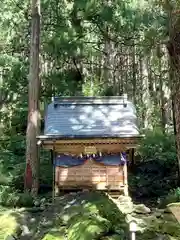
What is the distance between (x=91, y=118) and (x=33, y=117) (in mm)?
2048

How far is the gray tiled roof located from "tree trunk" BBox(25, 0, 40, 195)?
532 millimetres

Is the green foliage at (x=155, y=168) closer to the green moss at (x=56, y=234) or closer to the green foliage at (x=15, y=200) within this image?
the green foliage at (x=15, y=200)

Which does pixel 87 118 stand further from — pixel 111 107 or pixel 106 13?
pixel 106 13

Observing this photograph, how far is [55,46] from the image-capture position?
16.9 m

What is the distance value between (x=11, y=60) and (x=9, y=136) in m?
4.56

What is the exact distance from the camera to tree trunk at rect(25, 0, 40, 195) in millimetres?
14078

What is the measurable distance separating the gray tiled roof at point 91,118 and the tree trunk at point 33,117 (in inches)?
20.9

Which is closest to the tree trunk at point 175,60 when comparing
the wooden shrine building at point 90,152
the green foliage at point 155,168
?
the wooden shrine building at point 90,152

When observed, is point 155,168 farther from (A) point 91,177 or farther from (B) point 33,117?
(B) point 33,117

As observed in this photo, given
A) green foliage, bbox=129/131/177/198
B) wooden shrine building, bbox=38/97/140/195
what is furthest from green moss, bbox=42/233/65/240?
green foliage, bbox=129/131/177/198

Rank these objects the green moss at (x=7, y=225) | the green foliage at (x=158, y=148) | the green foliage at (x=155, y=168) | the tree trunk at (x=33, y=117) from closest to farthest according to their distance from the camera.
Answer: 1. the green moss at (x=7, y=225)
2. the tree trunk at (x=33, y=117)
3. the green foliage at (x=155, y=168)
4. the green foliage at (x=158, y=148)

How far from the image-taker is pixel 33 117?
568 inches

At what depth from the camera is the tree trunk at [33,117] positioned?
14078 mm

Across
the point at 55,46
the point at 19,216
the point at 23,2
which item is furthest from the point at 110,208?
the point at 23,2
